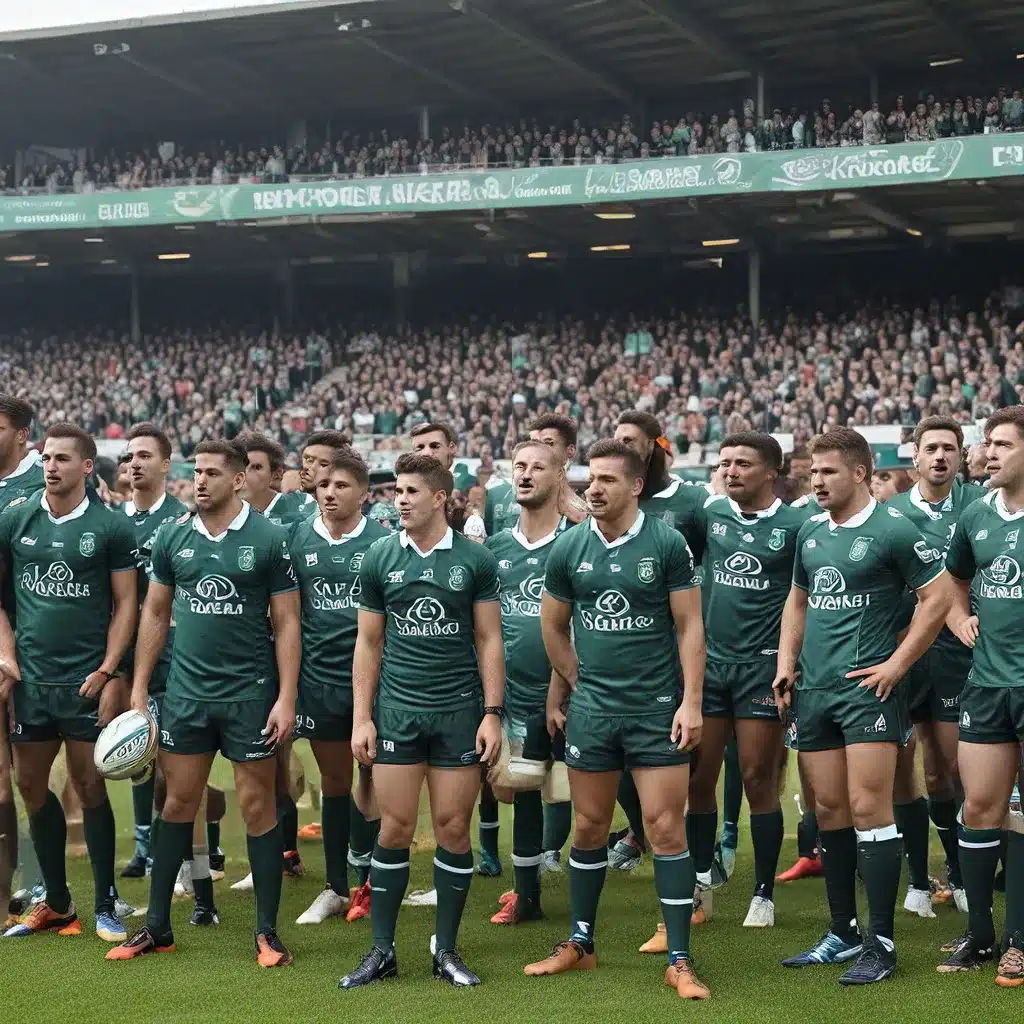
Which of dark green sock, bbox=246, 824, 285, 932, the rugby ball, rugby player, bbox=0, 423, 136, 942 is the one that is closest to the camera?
the rugby ball

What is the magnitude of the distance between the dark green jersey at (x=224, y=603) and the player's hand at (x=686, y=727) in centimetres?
177

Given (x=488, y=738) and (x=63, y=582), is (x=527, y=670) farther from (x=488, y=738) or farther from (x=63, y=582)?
(x=63, y=582)

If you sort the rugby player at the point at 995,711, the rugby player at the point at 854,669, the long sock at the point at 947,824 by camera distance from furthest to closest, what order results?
1. the long sock at the point at 947,824
2. the rugby player at the point at 854,669
3. the rugby player at the point at 995,711

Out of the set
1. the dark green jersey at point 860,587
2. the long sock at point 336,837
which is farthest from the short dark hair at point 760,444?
the long sock at point 336,837

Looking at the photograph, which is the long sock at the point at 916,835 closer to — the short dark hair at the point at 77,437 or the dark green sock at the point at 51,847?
the dark green sock at the point at 51,847

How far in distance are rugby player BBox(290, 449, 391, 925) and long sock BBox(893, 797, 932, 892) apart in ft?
8.35

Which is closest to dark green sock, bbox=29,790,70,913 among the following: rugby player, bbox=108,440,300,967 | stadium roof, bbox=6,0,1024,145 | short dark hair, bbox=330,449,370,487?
rugby player, bbox=108,440,300,967

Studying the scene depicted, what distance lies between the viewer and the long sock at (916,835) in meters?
6.57

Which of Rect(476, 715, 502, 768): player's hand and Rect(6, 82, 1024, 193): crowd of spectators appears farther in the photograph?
Rect(6, 82, 1024, 193): crowd of spectators

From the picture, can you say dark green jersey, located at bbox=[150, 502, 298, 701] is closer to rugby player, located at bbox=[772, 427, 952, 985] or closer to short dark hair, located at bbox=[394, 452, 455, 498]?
short dark hair, located at bbox=[394, 452, 455, 498]

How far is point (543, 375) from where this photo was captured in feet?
83.8

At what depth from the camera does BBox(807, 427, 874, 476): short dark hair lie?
5844mm

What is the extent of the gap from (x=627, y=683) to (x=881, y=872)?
3.95 ft

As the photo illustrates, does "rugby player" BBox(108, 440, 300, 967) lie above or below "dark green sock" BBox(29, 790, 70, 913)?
above
